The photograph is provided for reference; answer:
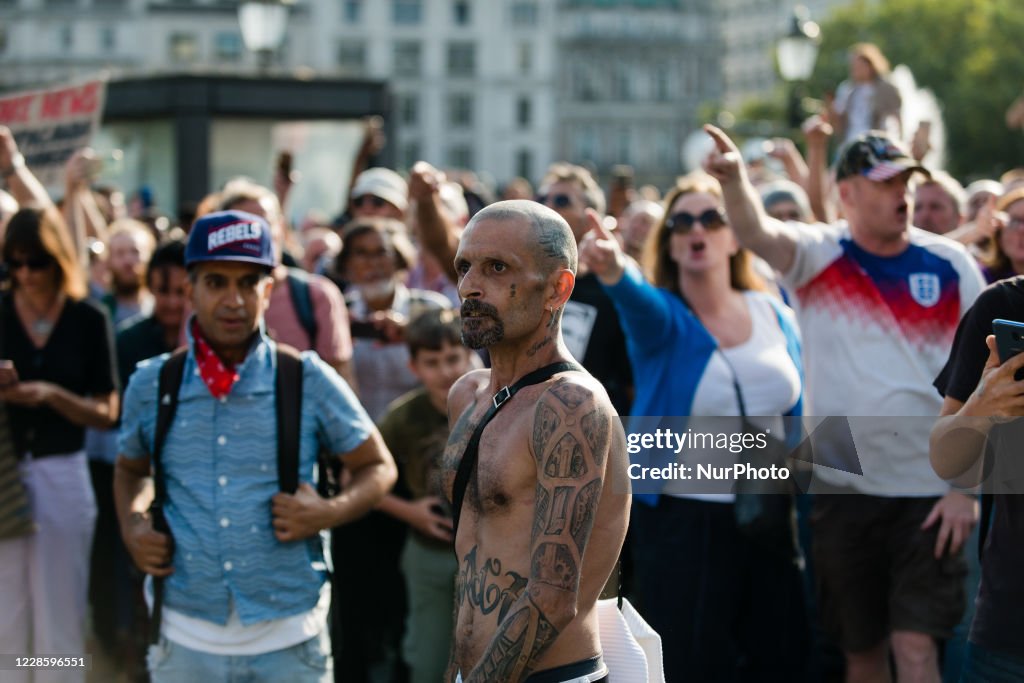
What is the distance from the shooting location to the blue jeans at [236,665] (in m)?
4.50

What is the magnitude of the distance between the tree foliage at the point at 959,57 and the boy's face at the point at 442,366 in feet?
176

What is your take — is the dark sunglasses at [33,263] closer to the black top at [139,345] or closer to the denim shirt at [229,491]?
the black top at [139,345]

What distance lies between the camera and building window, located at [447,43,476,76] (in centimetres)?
9608

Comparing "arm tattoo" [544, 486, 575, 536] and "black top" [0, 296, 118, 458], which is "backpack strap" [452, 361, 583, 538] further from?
"black top" [0, 296, 118, 458]

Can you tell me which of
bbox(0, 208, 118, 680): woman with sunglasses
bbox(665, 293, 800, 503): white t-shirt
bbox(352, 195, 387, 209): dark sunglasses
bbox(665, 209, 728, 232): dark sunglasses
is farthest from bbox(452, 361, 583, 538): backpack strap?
bbox(352, 195, 387, 209): dark sunglasses

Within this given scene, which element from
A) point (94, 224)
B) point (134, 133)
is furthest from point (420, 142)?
point (94, 224)

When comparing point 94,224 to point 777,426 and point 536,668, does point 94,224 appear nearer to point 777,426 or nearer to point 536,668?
point 777,426

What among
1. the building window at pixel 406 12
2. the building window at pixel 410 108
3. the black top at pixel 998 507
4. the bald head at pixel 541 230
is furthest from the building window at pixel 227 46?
the bald head at pixel 541 230

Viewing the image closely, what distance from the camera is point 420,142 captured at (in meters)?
98.0

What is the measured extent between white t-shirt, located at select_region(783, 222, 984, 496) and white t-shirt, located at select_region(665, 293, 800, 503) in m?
0.12

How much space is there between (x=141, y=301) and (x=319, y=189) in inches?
365

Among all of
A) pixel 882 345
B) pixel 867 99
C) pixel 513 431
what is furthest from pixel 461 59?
pixel 513 431

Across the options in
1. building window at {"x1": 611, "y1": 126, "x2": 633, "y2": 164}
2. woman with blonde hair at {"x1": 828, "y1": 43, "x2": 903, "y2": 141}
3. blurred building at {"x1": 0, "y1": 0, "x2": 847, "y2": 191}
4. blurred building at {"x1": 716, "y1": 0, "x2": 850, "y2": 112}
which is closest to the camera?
woman with blonde hair at {"x1": 828, "y1": 43, "x2": 903, "y2": 141}

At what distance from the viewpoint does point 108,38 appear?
89.4 m
